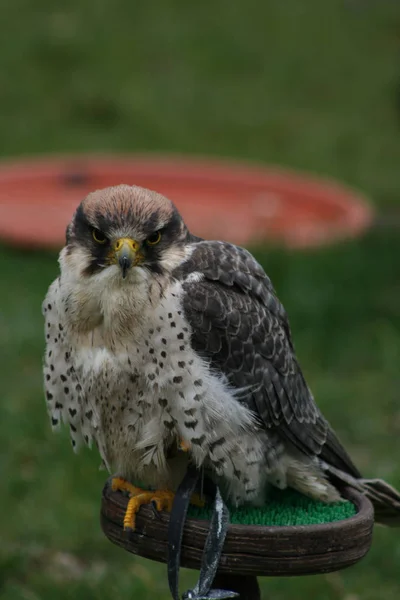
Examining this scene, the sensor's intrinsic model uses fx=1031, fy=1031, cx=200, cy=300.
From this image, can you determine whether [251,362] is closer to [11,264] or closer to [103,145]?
[11,264]

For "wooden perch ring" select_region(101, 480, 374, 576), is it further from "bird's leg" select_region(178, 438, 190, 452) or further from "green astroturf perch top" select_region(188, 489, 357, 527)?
"bird's leg" select_region(178, 438, 190, 452)

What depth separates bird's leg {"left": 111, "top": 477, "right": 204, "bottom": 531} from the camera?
10.3ft

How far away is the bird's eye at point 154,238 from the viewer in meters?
3.03

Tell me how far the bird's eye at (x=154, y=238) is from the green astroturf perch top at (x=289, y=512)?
834mm

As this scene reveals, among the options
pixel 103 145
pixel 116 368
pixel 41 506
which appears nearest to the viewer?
pixel 116 368

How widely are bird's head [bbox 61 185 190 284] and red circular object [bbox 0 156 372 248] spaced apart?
518 cm

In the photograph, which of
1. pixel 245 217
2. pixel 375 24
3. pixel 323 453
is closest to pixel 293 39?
pixel 375 24

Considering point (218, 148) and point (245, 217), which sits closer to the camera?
point (245, 217)

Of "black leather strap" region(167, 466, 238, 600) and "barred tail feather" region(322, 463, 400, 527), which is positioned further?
"barred tail feather" region(322, 463, 400, 527)

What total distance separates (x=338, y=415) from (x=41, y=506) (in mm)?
1752

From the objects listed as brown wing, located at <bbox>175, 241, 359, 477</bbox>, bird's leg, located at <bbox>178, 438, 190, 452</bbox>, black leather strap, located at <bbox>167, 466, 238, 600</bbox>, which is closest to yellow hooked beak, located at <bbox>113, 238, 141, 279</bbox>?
brown wing, located at <bbox>175, 241, 359, 477</bbox>

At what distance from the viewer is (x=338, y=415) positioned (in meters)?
5.66

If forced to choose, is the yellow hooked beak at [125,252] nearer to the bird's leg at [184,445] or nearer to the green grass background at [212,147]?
the bird's leg at [184,445]

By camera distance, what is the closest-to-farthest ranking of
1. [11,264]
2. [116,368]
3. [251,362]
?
1. [116,368]
2. [251,362]
3. [11,264]
